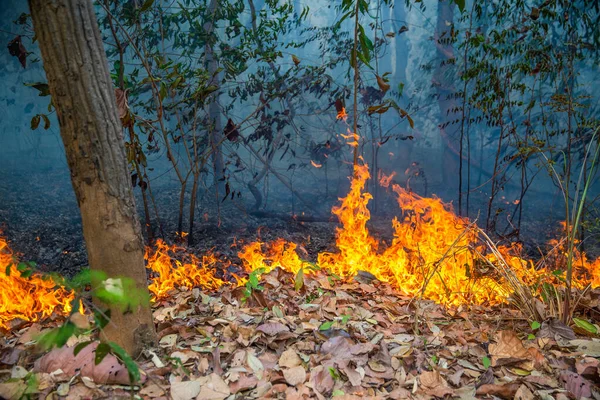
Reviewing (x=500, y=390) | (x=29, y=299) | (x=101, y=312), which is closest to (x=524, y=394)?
(x=500, y=390)

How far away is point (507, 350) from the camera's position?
5.97 ft

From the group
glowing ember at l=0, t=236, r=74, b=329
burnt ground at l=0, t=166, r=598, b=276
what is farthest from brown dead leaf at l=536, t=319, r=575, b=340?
glowing ember at l=0, t=236, r=74, b=329

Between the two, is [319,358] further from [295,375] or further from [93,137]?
[93,137]

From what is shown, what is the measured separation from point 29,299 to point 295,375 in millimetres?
1893

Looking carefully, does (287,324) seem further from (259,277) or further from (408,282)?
(408,282)

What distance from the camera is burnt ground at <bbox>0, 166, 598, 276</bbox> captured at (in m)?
4.75

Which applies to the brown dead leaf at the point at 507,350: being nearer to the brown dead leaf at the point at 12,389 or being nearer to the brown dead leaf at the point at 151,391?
the brown dead leaf at the point at 151,391

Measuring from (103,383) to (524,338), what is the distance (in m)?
1.80

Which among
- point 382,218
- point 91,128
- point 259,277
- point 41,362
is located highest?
point 91,128

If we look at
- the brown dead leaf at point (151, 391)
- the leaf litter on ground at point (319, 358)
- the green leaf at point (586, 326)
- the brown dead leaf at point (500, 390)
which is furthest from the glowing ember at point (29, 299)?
the green leaf at point (586, 326)

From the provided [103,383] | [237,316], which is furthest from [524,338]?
[103,383]

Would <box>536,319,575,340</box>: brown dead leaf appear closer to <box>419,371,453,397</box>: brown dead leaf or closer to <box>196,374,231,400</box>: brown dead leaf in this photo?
<box>419,371,453,397</box>: brown dead leaf

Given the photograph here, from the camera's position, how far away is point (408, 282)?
290 centimetres

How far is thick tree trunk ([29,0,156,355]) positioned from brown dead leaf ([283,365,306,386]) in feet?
1.95
